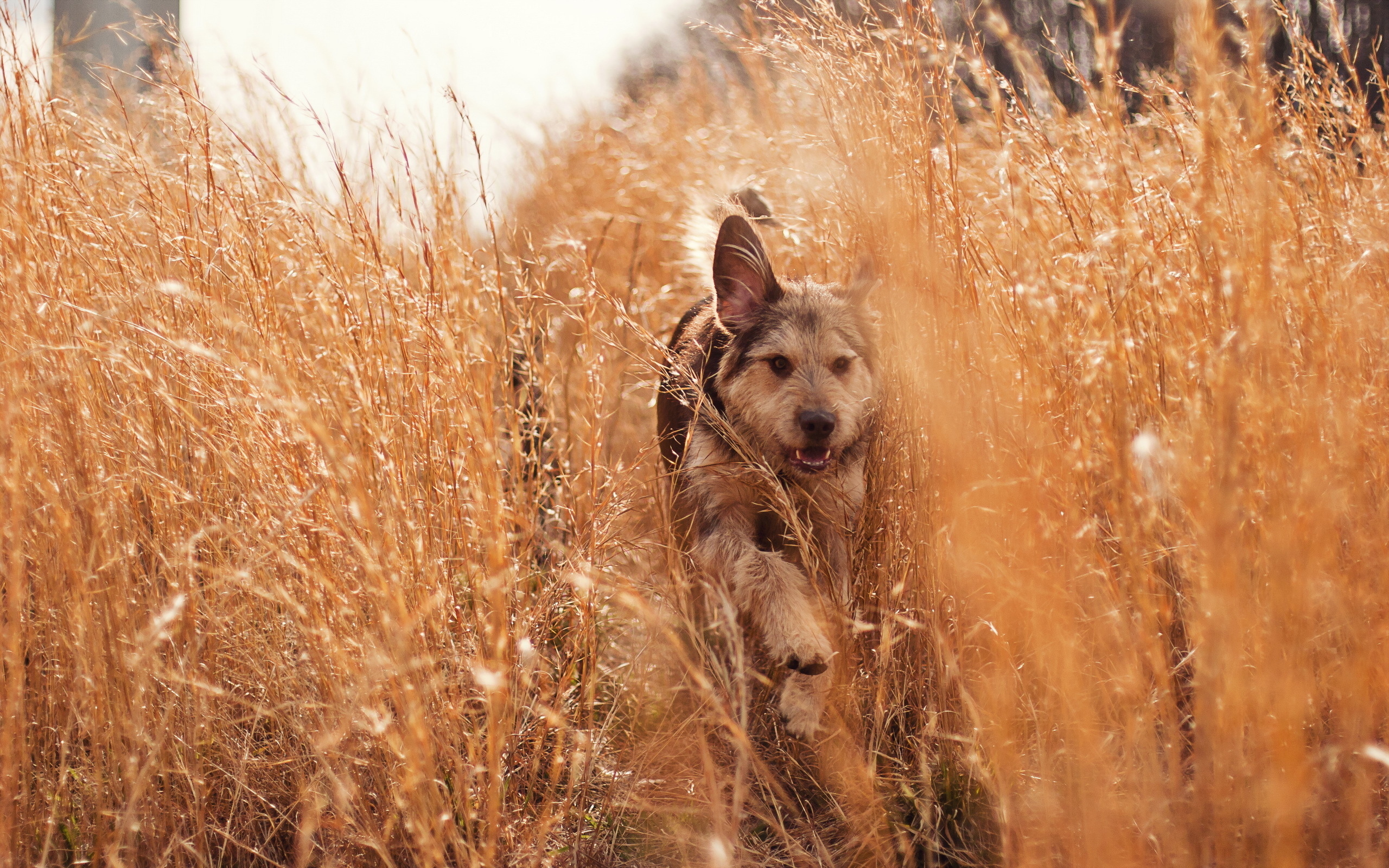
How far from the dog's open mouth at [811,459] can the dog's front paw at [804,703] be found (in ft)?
2.03

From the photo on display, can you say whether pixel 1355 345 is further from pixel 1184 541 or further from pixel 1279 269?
pixel 1184 541

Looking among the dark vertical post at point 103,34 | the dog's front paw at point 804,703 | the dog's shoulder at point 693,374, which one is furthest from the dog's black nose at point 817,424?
the dark vertical post at point 103,34

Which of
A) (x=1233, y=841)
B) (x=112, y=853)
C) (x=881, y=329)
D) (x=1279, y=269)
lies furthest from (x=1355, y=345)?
(x=112, y=853)

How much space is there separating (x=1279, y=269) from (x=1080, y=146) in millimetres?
1024

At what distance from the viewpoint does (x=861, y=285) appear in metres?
3.17

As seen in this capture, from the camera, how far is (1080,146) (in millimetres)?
2691

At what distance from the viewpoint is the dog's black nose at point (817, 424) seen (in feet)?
9.11

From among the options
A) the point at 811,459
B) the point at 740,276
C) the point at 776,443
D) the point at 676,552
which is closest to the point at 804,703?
the point at 676,552

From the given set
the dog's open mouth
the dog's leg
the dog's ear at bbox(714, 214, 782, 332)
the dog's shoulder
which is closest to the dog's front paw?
the dog's leg

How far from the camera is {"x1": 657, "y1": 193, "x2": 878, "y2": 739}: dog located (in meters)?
2.56

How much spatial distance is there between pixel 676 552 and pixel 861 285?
1.18 m

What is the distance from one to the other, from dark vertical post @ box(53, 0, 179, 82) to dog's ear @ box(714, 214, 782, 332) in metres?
1.74

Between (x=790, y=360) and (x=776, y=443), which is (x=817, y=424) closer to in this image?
(x=776, y=443)

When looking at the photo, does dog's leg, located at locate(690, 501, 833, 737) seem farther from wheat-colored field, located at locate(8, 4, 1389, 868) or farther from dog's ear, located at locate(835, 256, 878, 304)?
dog's ear, located at locate(835, 256, 878, 304)
